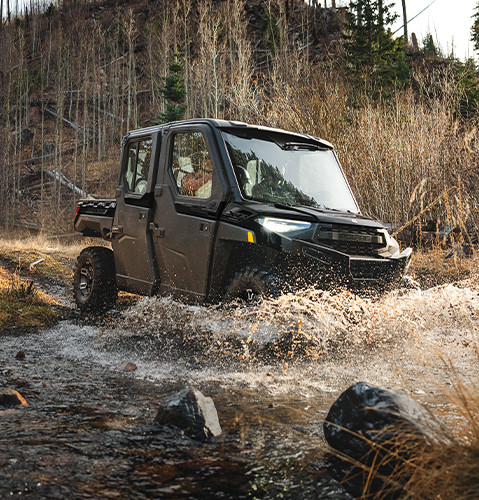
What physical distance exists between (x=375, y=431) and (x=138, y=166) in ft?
15.9

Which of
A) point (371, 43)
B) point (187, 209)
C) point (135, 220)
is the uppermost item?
point (371, 43)

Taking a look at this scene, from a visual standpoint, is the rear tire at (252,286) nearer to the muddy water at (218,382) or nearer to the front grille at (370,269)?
the muddy water at (218,382)

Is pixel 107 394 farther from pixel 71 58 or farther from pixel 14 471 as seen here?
pixel 71 58

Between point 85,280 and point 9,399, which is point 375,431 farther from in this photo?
point 85,280

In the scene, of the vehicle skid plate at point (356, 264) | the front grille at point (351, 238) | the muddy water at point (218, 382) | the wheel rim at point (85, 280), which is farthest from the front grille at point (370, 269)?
the wheel rim at point (85, 280)

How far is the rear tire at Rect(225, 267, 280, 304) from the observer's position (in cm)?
490

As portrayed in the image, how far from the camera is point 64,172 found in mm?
39062

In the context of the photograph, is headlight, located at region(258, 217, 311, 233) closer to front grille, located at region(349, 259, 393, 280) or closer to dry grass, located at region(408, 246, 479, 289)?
front grille, located at region(349, 259, 393, 280)

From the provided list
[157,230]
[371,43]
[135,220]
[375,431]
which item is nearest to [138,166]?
[135,220]

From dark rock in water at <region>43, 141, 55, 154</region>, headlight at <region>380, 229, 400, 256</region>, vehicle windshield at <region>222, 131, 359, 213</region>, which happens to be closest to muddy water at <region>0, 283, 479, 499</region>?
headlight at <region>380, 229, 400, 256</region>

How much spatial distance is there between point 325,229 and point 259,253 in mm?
625

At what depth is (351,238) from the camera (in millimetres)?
5180

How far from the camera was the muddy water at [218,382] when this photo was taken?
2.75 metres

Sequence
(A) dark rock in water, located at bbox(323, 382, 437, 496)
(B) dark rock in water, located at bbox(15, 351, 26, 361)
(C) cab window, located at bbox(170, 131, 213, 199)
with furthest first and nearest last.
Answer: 1. (C) cab window, located at bbox(170, 131, 213, 199)
2. (B) dark rock in water, located at bbox(15, 351, 26, 361)
3. (A) dark rock in water, located at bbox(323, 382, 437, 496)
